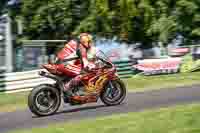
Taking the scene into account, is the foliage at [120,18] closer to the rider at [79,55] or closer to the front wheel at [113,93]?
the front wheel at [113,93]

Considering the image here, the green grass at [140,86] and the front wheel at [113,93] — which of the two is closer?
the front wheel at [113,93]

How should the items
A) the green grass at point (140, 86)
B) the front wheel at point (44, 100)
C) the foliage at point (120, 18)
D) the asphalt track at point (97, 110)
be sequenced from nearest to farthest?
the asphalt track at point (97, 110) → the front wheel at point (44, 100) → the green grass at point (140, 86) → the foliage at point (120, 18)

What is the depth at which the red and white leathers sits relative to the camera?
33.2 ft

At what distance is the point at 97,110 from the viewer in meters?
10.5

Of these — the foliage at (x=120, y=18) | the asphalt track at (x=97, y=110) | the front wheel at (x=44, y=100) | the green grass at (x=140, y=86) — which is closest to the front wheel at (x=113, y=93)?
the asphalt track at (x=97, y=110)

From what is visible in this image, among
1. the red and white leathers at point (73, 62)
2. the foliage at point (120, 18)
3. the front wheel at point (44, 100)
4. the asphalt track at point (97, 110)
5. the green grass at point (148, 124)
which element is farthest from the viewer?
the foliage at point (120, 18)

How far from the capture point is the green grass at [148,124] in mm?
6777

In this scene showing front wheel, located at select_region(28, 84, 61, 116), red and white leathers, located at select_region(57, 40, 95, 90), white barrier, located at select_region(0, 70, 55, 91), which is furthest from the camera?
white barrier, located at select_region(0, 70, 55, 91)

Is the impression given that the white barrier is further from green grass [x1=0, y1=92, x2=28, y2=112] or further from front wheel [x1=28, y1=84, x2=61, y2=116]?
front wheel [x1=28, y1=84, x2=61, y2=116]

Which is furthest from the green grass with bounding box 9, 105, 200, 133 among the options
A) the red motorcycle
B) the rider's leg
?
the rider's leg

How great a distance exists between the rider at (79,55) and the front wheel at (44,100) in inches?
12.1

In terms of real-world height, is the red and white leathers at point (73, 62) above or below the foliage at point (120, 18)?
below

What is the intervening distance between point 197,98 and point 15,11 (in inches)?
879

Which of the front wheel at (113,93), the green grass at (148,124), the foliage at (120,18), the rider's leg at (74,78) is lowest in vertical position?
the green grass at (148,124)
